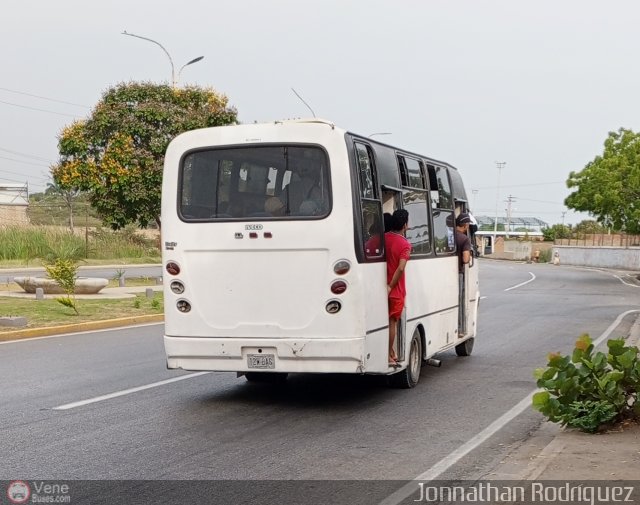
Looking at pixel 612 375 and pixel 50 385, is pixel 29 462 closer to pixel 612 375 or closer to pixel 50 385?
pixel 50 385

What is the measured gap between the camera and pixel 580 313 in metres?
24.9

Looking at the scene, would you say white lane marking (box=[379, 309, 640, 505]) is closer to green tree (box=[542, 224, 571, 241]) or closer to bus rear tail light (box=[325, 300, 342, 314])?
bus rear tail light (box=[325, 300, 342, 314])

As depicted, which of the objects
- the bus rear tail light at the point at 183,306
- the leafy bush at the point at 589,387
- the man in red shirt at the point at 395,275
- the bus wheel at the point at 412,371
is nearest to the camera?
the leafy bush at the point at 589,387

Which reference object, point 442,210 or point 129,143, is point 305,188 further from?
point 129,143

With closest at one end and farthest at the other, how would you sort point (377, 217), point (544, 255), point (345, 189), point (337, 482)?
point (337, 482), point (345, 189), point (377, 217), point (544, 255)

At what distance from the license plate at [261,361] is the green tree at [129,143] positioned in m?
23.0

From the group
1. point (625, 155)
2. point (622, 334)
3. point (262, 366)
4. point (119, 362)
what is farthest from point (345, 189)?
point (625, 155)

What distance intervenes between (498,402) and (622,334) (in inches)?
371

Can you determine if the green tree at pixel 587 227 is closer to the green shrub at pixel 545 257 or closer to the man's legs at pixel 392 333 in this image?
the green shrub at pixel 545 257

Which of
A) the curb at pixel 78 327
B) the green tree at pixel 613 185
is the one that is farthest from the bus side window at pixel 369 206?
the green tree at pixel 613 185

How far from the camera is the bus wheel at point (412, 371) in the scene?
11430mm

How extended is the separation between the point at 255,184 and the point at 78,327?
9.24 m

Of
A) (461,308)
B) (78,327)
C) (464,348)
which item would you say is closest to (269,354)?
(461,308)

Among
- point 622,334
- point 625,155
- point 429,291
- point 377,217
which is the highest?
point 625,155
